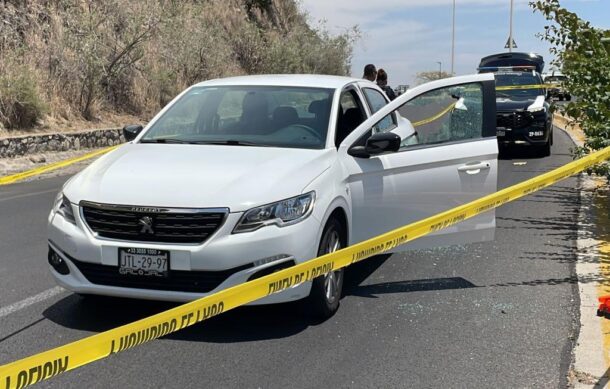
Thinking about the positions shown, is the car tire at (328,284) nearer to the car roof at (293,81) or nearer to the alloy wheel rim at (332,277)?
the alloy wheel rim at (332,277)

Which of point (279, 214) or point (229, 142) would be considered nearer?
point (279, 214)

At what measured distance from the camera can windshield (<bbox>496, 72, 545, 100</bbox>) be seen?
15.1 meters

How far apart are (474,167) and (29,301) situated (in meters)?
3.65

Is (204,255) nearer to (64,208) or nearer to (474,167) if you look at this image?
(64,208)

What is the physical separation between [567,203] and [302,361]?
253 inches

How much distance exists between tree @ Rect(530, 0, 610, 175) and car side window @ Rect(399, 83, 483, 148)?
2.38 m

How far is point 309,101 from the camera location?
18.7 feet

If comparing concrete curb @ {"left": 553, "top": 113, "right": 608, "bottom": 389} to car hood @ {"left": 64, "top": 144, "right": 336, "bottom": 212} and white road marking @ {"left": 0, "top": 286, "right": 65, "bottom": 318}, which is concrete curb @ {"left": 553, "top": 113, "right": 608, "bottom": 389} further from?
white road marking @ {"left": 0, "top": 286, "right": 65, "bottom": 318}

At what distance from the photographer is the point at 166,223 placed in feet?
13.4

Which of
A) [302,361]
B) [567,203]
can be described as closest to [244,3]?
[567,203]

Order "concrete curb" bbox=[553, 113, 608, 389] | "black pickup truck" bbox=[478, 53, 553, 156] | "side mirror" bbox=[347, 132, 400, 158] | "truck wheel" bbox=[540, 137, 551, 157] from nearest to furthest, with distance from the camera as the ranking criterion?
1. "concrete curb" bbox=[553, 113, 608, 389]
2. "side mirror" bbox=[347, 132, 400, 158]
3. "black pickup truck" bbox=[478, 53, 553, 156]
4. "truck wheel" bbox=[540, 137, 551, 157]

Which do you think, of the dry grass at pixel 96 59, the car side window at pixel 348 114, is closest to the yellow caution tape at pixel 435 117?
the car side window at pixel 348 114

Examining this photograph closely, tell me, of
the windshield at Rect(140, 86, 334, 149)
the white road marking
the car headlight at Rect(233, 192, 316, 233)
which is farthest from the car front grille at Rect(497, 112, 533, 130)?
the white road marking

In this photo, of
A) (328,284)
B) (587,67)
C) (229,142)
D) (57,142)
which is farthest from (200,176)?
(57,142)
